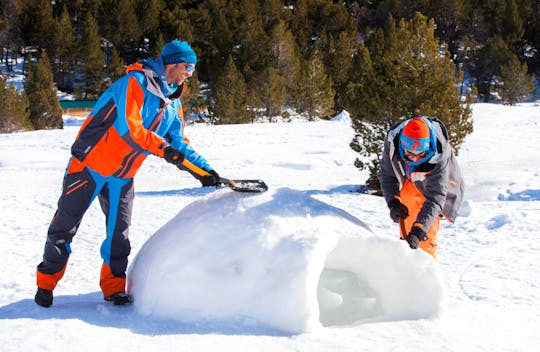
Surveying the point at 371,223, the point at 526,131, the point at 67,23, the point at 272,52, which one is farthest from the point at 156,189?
→ the point at 67,23

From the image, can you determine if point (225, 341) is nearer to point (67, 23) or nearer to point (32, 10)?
point (67, 23)

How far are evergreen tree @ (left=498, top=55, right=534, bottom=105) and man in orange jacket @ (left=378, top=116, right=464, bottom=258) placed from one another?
107 feet

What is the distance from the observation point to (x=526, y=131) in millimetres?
19500

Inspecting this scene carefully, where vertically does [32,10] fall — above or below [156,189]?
above

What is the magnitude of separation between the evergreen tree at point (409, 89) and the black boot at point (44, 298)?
27.2 ft

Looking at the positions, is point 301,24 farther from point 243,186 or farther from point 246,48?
point 243,186

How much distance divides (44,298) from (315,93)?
25032 millimetres

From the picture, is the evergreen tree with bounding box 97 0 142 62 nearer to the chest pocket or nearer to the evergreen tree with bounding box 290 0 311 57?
the evergreen tree with bounding box 290 0 311 57

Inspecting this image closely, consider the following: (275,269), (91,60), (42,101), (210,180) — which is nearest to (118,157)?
(210,180)

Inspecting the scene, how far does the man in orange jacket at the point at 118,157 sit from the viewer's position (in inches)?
122

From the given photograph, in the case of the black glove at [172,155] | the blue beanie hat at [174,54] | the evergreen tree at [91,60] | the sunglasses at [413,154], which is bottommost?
the evergreen tree at [91,60]

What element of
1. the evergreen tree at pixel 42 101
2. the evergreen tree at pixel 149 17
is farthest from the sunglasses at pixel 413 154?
the evergreen tree at pixel 149 17

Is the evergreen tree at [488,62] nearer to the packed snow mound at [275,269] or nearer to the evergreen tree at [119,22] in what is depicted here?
the evergreen tree at [119,22]

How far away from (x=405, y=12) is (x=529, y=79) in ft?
48.8
